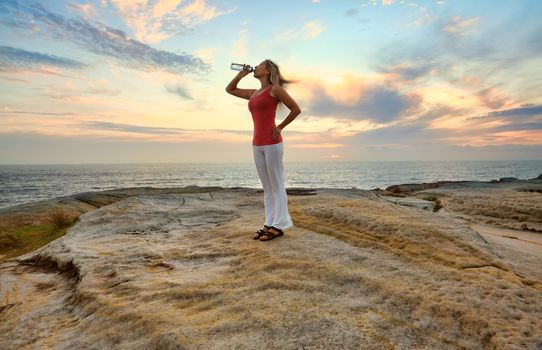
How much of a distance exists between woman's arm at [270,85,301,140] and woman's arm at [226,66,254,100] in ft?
2.55

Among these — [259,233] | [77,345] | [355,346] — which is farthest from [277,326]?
[259,233]

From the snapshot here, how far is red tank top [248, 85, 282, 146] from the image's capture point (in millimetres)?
5137

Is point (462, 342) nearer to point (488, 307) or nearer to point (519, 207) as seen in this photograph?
point (488, 307)

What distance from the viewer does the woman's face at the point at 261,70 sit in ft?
17.3

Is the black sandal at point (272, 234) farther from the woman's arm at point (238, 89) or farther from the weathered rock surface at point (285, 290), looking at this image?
the woman's arm at point (238, 89)

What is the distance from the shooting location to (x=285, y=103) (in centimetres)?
511

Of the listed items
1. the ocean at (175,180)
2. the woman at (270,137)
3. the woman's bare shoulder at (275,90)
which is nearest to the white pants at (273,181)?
the woman at (270,137)

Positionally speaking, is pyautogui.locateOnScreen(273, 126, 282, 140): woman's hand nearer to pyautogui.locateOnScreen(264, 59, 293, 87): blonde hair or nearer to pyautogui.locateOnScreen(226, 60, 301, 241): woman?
pyautogui.locateOnScreen(226, 60, 301, 241): woman

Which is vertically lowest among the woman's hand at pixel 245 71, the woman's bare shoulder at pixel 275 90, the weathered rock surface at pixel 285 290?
the weathered rock surface at pixel 285 290

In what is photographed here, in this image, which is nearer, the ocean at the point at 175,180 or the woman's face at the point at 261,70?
the woman's face at the point at 261,70

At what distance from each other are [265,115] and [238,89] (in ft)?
3.29

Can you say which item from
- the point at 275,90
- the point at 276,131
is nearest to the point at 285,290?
the point at 276,131

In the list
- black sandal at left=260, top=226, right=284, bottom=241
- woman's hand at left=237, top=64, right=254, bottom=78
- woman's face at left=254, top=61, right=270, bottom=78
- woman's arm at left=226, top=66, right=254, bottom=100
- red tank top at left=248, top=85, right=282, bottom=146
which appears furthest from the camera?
woman's arm at left=226, top=66, right=254, bottom=100

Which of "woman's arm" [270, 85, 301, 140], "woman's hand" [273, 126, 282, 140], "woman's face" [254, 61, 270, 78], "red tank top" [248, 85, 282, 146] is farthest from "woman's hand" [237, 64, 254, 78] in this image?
"woman's hand" [273, 126, 282, 140]
